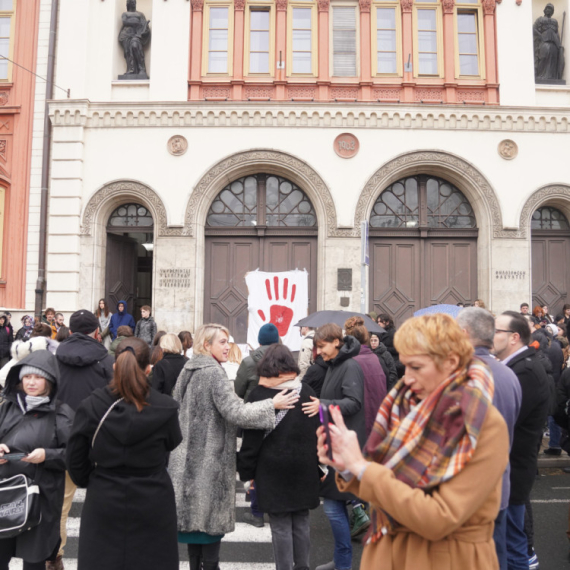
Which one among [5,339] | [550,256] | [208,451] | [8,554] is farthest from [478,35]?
[8,554]

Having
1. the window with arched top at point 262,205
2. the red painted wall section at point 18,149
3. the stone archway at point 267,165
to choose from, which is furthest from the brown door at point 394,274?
the red painted wall section at point 18,149

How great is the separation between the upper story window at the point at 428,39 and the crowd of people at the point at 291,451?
1245cm

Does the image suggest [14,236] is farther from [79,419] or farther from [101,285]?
[79,419]

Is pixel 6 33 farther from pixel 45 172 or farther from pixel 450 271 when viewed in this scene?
pixel 450 271

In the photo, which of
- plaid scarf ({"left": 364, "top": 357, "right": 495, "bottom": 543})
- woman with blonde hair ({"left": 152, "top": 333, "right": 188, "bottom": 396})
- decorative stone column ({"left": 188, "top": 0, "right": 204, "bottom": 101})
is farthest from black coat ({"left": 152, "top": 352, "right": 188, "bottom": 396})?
decorative stone column ({"left": 188, "top": 0, "right": 204, "bottom": 101})

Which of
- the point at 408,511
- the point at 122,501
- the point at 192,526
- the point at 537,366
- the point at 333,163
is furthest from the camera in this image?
the point at 333,163

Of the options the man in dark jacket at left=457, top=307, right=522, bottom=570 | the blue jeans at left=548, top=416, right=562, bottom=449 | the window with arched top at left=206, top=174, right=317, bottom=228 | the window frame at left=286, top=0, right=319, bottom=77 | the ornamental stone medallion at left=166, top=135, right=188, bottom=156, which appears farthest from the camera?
the window with arched top at left=206, top=174, right=317, bottom=228

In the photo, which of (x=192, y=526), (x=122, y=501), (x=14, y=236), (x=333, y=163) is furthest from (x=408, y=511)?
(x=14, y=236)

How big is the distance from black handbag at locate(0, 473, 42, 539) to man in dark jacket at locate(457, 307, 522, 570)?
293 centimetres

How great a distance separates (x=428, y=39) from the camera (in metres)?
15.1

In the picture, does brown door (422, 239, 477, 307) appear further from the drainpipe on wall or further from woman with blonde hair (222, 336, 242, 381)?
the drainpipe on wall

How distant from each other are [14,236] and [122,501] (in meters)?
13.8

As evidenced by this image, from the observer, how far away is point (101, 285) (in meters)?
15.0

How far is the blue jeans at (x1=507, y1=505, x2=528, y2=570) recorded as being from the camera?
13.2 feet
